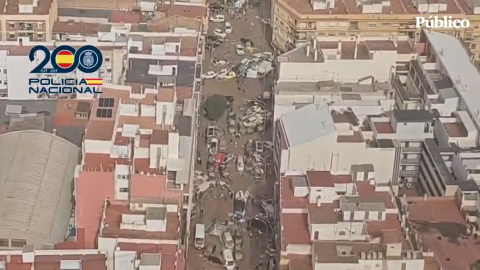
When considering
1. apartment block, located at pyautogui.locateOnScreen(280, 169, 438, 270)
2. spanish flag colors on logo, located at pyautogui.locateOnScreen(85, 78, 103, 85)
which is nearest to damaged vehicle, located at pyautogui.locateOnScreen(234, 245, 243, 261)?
apartment block, located at pyautogui.locateOnScreen(280, 169, 438, 270)

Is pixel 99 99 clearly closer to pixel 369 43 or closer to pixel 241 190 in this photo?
pixel 241 190

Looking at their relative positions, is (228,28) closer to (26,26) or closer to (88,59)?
(26,26)

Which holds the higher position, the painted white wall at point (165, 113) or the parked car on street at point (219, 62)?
the parked car on street at point (219, 62)

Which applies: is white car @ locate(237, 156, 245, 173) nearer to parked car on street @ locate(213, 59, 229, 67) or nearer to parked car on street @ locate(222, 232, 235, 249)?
parked car on street @ locate(222, 232, 235, 249)

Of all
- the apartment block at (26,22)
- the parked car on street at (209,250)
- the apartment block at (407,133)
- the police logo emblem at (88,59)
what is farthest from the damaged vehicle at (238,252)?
the apartment block at (26,22)

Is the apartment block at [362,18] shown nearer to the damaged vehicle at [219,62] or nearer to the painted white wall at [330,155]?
the damaged vehicle at [219,62]

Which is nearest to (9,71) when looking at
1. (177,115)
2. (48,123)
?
(48,123)

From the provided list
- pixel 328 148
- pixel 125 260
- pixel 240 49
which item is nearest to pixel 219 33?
pixel 240 49
